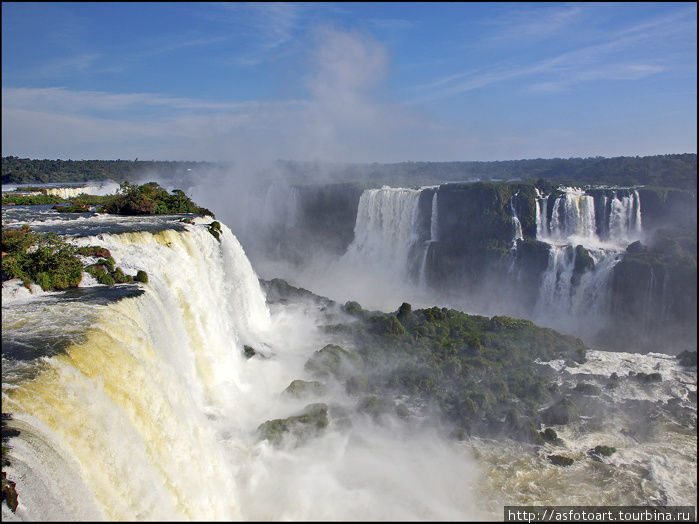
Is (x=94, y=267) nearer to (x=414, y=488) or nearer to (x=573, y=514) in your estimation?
(x=414, y=488)

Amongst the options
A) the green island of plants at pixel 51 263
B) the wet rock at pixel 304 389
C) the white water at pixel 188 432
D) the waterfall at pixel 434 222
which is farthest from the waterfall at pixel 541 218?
the green island of plants at pixel 51 263

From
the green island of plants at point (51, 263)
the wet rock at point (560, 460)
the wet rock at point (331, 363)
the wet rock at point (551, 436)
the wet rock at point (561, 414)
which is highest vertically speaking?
the green island of plants at point (51, 263)

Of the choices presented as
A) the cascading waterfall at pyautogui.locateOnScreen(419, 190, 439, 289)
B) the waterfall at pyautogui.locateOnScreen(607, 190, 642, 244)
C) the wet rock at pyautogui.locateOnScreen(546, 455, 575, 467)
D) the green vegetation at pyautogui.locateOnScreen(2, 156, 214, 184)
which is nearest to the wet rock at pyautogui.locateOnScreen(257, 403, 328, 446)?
the wet rock at pyautogui.locateOnScreen(546, 455, 575, 467)

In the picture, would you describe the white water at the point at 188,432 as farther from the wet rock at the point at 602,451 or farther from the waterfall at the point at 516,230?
the waterfall at the point at 516,230

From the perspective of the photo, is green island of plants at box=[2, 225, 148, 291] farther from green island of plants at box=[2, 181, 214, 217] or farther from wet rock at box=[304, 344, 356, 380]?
green island of plants at box=[2, 181, 214, 217]

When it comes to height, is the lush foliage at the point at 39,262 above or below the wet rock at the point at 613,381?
above

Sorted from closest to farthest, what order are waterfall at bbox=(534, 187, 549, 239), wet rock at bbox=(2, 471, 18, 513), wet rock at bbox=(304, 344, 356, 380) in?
wet rock at bbox=(2, 471, 18, 513), wet rock at bbox=(304, 344, 356, 380), waterfall at bbox=(534, 187, 549, 239)

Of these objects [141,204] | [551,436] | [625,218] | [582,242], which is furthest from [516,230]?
A: [141,204]

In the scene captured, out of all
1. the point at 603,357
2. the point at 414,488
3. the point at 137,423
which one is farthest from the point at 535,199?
the point at 137,423
